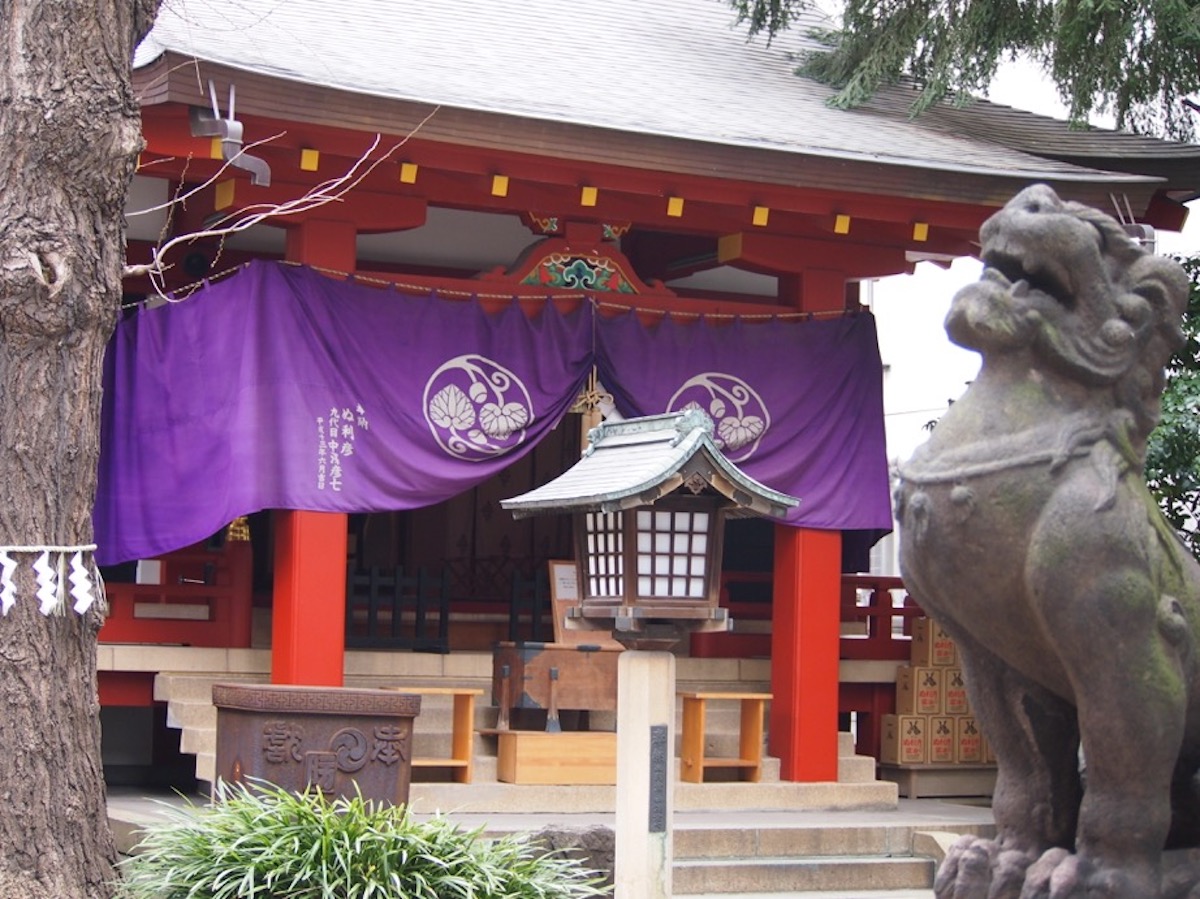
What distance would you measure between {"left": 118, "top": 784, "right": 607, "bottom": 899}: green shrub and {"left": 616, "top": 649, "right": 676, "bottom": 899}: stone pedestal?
0.74ft

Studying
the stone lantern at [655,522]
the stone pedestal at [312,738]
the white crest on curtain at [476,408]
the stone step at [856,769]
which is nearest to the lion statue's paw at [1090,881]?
the stone lantern at [655,522]

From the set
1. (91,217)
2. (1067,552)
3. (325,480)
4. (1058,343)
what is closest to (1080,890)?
(1067,552)

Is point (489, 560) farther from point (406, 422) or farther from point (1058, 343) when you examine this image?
point (1058, 343)

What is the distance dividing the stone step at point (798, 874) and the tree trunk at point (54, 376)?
3.35m

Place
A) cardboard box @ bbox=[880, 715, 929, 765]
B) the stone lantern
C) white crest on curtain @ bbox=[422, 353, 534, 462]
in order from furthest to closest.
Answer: cardboard box @ bbox=[880, 715, 929, 765] < white crest on curtain @ bbox=[422, 353, 534, 462] < the stone lantern

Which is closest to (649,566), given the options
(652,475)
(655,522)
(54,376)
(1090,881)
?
(655,522)

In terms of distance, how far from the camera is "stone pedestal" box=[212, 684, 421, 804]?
851cm

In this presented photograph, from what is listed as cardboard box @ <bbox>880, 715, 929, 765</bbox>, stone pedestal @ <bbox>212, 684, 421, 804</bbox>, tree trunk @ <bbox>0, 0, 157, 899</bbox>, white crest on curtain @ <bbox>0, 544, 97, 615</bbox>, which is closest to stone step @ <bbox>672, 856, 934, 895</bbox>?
stone pedestal @ <bbox>212, 684, 421, 804</bbox>

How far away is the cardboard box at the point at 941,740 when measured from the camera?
41.2ft

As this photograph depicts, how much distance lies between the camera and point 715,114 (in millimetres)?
11773

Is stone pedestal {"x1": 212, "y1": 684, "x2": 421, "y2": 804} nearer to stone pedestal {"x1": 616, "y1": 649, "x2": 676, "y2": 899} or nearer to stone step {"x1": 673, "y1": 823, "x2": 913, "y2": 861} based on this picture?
stone pedestal {"x1": 616, "y1": 649, "x2": 676, "y2": 899}

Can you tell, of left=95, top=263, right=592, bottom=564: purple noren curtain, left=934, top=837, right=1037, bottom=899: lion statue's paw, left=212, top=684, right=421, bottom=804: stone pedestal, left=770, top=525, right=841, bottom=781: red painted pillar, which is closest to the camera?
left=934, top=837, right=1037, bottom=899: lion statue's paw

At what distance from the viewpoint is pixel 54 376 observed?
7414 mm

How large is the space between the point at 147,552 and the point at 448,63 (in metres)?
3.59
